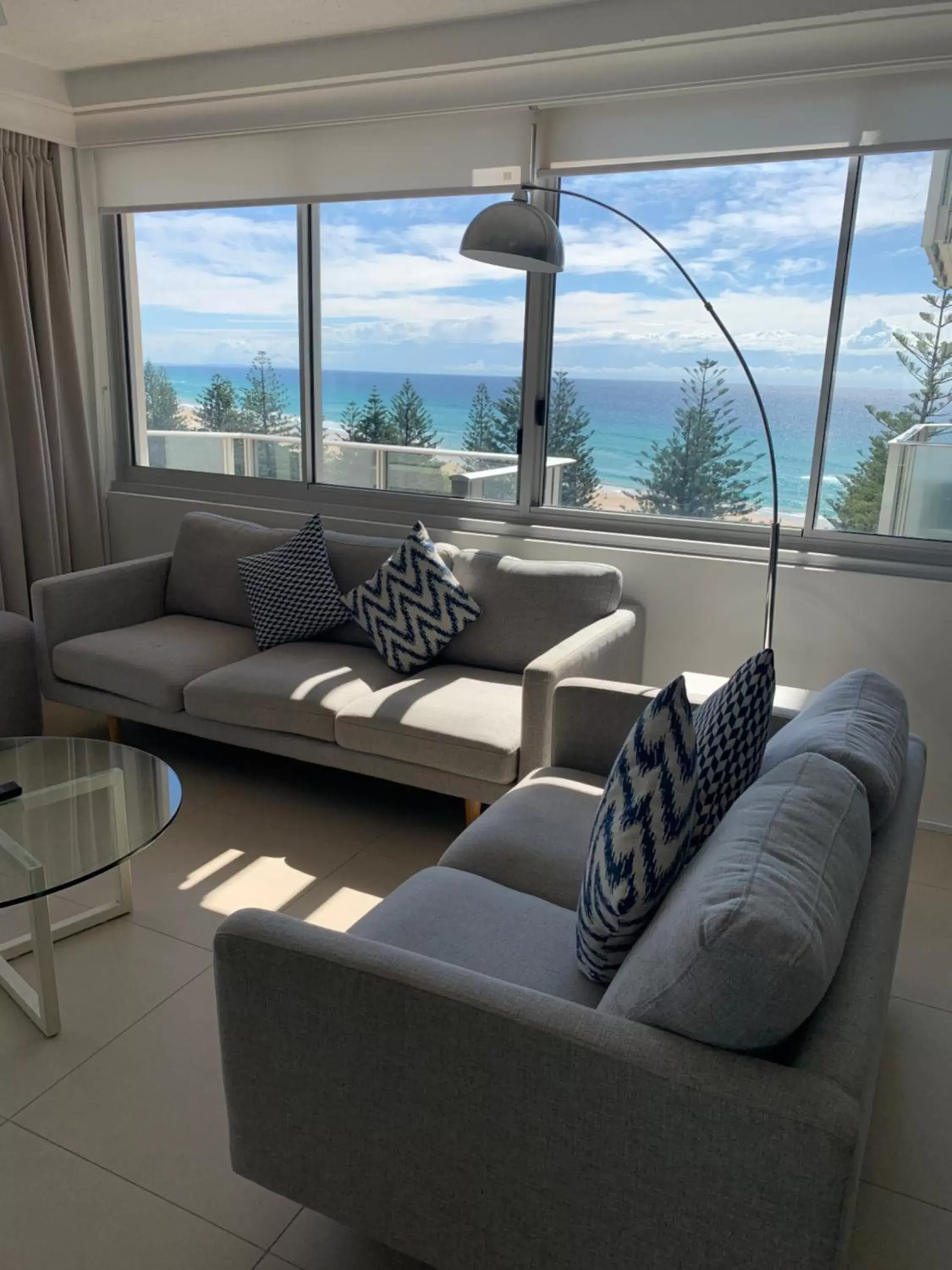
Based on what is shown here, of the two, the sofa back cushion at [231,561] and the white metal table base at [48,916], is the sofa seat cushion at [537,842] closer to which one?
the white metal table base at [48,916]

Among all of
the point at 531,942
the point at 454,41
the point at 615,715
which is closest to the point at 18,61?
the point at 454,41

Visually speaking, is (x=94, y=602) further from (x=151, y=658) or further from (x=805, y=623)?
(x=805, y=623)

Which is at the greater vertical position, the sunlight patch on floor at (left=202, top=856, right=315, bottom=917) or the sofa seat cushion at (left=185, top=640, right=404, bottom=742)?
the sofa seat cushion at (left=185, top=640, right=404, bottom=742)

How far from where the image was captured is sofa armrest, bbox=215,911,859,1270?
1114 millimetres

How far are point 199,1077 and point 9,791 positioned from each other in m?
0.88

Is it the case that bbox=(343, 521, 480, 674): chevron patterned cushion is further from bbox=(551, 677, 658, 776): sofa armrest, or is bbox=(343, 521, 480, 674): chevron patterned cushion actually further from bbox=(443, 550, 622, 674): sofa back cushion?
bbox=(551, 677, 658, 776): sofa armrest

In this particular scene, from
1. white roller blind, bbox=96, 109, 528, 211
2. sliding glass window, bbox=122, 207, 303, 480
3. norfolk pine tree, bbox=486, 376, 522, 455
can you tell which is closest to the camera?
white roller blind, bbox=96, 109, 528, 211

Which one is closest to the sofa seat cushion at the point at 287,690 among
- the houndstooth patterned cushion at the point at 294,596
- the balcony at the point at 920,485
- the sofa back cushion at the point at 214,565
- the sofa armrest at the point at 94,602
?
the houndstooth patterned cushion at the point at 294,596

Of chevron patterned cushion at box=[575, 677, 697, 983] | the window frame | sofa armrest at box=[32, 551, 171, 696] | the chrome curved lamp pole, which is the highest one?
the chrome curved lamp pole

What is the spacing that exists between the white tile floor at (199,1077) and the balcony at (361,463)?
4.61 ft

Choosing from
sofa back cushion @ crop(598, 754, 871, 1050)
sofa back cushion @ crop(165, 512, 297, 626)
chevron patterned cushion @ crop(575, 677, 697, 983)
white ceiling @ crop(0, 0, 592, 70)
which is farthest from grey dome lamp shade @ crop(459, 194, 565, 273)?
sofa back cushion @ crop(598, 754, 871, 1050)

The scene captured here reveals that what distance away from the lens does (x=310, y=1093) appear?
1419 millimetres

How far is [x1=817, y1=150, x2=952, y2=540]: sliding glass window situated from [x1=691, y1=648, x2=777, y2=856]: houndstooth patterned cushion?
1.75 m

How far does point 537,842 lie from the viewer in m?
2.07
